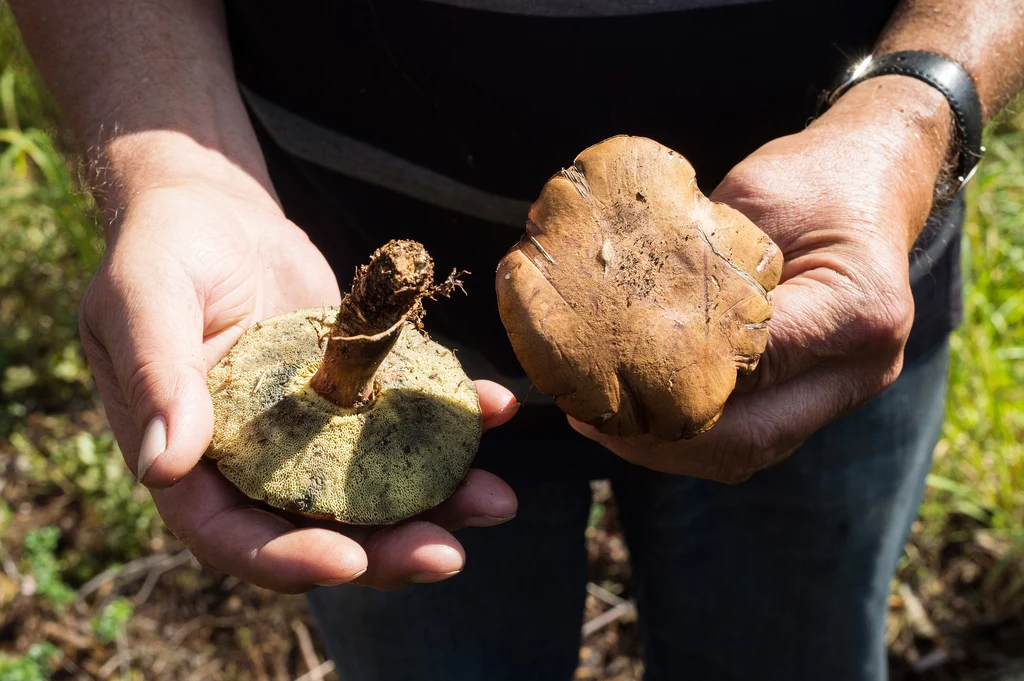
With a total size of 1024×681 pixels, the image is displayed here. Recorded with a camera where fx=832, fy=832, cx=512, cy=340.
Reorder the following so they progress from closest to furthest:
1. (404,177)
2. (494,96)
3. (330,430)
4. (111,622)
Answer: (330,430) → (494,96) → (404,177) → (111,622)

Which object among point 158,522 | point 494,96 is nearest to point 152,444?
point 494,96

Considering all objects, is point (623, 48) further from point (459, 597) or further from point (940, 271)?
point (459, 597)

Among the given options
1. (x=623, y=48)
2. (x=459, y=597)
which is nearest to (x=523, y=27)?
(x=623, y=48)

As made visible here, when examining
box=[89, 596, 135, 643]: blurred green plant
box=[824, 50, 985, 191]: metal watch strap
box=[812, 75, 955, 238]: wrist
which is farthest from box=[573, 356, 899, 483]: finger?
box=[89, 596, 135, 643]: blurred green plant

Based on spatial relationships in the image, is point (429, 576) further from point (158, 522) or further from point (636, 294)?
point (158, 522)

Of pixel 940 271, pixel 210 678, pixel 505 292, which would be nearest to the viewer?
pixel 505 292

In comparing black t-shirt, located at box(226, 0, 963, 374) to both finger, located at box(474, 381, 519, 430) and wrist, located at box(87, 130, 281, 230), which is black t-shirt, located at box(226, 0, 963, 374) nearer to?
wrist, located at box(87, 130, 281, 230)
